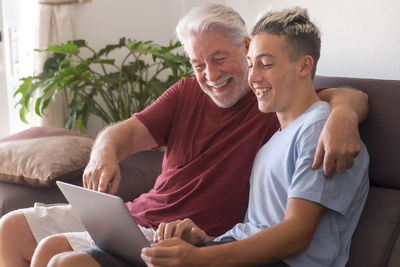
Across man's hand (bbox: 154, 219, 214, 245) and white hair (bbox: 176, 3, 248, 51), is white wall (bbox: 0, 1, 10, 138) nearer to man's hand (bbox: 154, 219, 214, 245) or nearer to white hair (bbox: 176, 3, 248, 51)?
white hair (bbox: 176, 3, 248, 51)

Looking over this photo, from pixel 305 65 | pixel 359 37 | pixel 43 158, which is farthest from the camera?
pixel 43 158

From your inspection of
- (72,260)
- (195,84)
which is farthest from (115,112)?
(72,260)

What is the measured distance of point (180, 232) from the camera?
139 cm

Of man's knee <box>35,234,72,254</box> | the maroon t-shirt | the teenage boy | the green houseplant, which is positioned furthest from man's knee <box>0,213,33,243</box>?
the green houseplant

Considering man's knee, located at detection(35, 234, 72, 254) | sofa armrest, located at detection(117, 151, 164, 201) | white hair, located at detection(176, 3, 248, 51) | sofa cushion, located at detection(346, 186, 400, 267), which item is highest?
white hair, located at detection(176, 3, 248, 51)

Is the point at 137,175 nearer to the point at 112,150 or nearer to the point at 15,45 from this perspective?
the point at 112,150

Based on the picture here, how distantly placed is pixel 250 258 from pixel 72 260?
43cm

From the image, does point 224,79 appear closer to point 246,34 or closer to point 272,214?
point 246,34

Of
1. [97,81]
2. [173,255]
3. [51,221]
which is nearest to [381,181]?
[173,255]

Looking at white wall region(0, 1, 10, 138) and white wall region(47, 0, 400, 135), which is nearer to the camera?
white wall region(47, 0, 400, 135)

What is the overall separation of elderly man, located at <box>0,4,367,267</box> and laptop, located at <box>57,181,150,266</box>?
164 mm

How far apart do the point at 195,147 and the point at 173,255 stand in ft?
1.94

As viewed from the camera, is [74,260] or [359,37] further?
[359,37]

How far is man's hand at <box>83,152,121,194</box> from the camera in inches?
63.1
